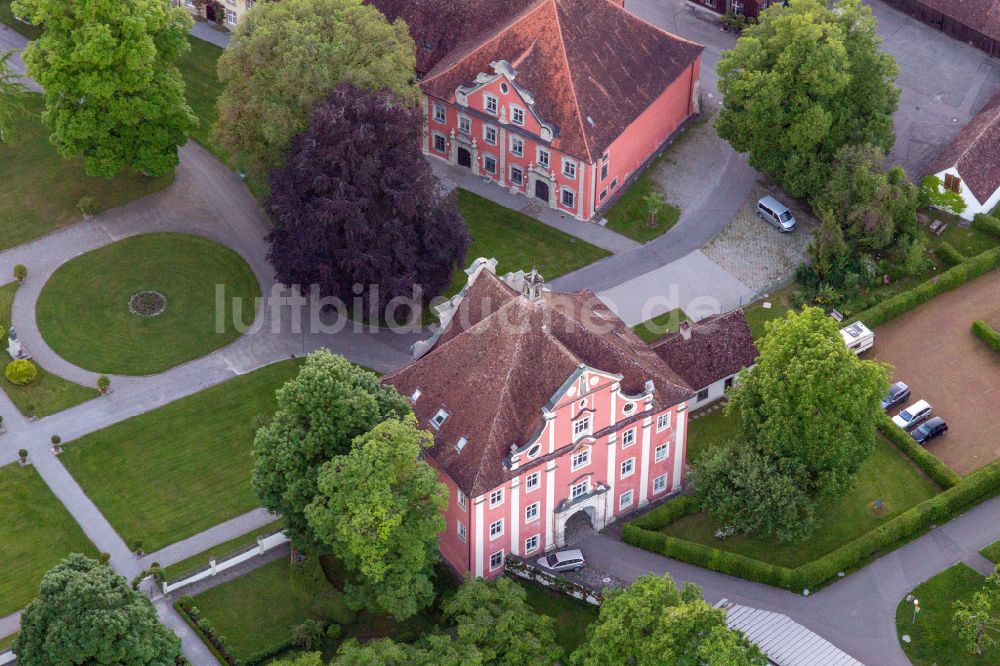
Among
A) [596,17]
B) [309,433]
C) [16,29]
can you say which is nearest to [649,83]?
[596,17]

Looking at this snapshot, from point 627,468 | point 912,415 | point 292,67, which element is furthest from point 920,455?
point 292,67

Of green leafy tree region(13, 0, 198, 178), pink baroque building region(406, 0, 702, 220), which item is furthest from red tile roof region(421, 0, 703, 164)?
green leafy tree region(13, 0, 198, 178)

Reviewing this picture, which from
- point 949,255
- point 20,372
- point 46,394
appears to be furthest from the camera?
point 949,255

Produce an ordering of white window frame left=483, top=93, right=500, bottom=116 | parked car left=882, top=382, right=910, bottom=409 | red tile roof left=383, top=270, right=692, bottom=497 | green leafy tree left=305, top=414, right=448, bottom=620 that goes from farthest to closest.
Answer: white window frame left=483, top=93, right=500, bottom=116 → parked car left=882, top=382, right=910, bottom=409 → red tile roof left=383, top=270, right=692, bottom=497 → green leafy tree left=305, top=414, right=448, bottom=620

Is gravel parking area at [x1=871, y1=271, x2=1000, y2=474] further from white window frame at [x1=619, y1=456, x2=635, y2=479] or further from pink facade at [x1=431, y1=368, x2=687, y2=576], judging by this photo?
white window frame at [x1=619, y1=456, x2=635, y2=479]

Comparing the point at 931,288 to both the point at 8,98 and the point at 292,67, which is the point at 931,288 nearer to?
the point at 292,67

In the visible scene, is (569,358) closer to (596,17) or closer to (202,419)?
(202,419)

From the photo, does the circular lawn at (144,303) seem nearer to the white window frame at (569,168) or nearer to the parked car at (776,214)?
the white window frame at (569,168)
